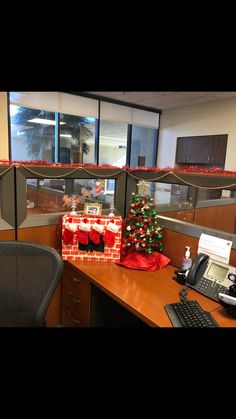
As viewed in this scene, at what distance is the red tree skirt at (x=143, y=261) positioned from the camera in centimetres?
171

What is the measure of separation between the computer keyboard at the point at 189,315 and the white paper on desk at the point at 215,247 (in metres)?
0.33

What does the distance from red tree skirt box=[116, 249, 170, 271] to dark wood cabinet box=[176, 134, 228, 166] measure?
A: 3710 millimetres

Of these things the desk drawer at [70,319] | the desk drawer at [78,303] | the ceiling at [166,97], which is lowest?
the desk drawer at [70,319]

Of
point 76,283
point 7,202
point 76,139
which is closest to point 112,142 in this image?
point 76,139

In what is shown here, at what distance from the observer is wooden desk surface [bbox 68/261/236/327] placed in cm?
118

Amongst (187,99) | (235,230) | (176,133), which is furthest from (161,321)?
(176,133)

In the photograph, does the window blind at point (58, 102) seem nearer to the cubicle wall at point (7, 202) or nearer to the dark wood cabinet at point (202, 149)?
the dark wood cabinet at point (202, 149)

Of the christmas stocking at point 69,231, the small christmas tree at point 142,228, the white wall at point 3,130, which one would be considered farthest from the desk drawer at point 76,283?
the white wall at point 3,130

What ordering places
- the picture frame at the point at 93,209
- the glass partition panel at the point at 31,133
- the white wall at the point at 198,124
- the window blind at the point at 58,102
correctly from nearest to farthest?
1. the picture frame at the point at 93,209
2. the window blind at the point at 58,102
3. the glass partition panel at the point at 31,133
4. the white wall at the point at 198,124

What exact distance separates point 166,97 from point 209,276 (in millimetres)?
4298
